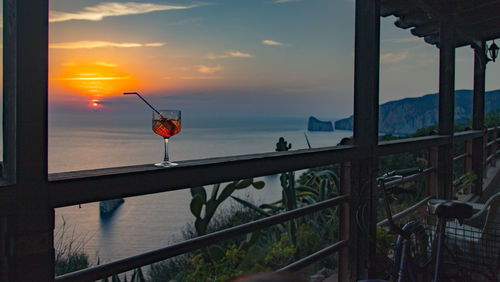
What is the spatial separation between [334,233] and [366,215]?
7.30 ft

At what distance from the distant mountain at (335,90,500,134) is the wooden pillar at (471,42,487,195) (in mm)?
2148

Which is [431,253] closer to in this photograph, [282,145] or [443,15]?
[282,145]

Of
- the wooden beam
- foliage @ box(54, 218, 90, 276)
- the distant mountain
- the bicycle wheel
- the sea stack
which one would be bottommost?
foliage @ box(54, 218, 90, 276)

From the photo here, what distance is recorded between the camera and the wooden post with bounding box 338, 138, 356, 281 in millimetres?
2303

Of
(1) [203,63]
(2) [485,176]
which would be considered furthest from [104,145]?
(2) [485,176]

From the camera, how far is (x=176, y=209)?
384cm

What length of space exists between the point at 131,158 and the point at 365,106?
1575 mm

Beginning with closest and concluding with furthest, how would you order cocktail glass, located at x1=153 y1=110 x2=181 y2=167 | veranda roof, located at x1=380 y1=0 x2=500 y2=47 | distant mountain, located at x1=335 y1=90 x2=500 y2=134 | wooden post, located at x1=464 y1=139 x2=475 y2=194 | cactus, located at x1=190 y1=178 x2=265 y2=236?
1. cocktail glass, located at x1=153 y1=110 x2=181 y2=167
2. cactus, located at x1=190 y1=178 x2=265 y2=236
3. veranda roof, located at x1=380 y1=0 x2=500 y2=47
4. wooden post, located at x1=464 y1=139 x2=475 y2=194
5. distant mountain, located at x1=335 y1=90 x2=500 y2=134

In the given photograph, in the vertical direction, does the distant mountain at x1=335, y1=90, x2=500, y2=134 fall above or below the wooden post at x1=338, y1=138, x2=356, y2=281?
above

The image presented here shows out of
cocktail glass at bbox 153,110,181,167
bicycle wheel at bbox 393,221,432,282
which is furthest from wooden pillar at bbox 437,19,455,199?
cocktail glass at bbox 153,110,181,167

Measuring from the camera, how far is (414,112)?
8445mm

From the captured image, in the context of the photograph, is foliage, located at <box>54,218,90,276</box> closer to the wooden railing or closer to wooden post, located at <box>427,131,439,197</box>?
the wooden railing

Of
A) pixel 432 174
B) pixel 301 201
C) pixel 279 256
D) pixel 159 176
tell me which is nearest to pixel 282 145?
pixel 279 256

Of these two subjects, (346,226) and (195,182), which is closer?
(195,182)
